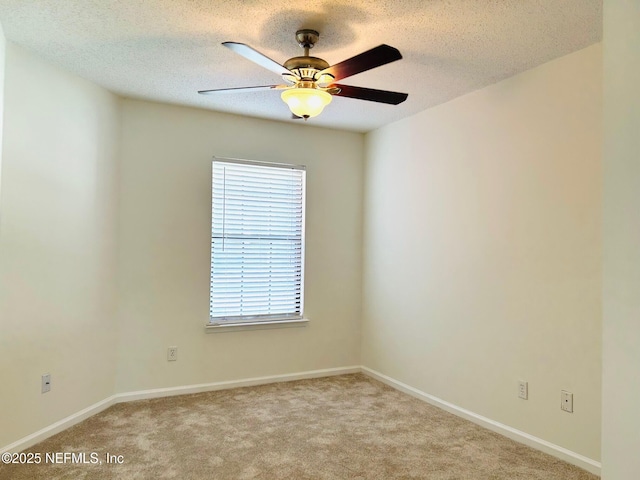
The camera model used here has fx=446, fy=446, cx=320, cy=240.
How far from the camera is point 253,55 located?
219 cm

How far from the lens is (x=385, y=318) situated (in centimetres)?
455

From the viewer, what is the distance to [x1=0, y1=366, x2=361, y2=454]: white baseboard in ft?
9.71

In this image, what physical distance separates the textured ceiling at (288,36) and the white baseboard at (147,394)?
2.57m

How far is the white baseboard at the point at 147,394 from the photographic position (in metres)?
2.96

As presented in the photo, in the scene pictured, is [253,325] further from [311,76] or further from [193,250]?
[311,76]

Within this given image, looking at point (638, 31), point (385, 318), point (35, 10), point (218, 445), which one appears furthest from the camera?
point (385, 318)

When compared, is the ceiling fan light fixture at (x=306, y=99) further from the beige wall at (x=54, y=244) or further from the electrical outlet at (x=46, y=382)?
the electrical outlet at (x=46, y=382)

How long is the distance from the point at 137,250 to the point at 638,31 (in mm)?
3703

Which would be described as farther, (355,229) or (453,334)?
(355,229)

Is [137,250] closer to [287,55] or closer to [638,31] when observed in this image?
[287,55]

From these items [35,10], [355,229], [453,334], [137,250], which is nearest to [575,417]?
[453,334]

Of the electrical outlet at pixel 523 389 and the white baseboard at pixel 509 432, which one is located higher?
the electrical outlet at pixel 523 389

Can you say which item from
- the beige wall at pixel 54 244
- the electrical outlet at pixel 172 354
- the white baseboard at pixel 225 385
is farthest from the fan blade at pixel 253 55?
the white baseboard at pixel 225 385

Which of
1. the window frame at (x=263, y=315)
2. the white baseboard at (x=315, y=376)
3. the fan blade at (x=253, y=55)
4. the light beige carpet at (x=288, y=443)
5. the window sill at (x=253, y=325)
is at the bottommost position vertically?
the light beige carpet at (x=288, y=443)
